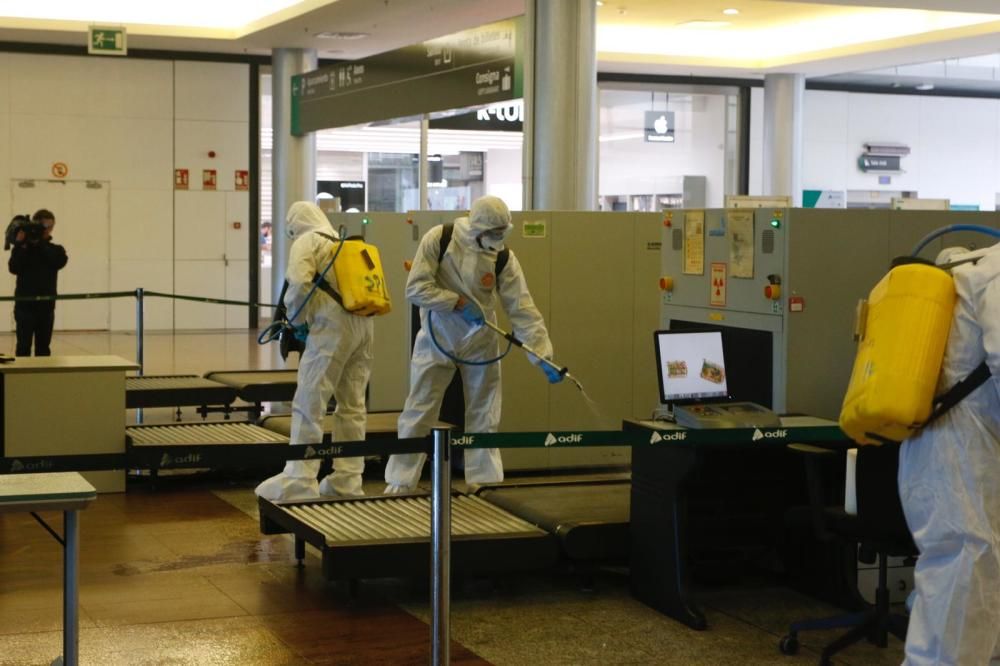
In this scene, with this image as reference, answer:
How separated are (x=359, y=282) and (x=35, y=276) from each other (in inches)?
229

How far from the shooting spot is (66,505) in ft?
12.4

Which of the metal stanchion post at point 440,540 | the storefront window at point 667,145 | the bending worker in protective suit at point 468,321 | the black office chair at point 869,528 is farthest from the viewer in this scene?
the storefront window at point 667,145

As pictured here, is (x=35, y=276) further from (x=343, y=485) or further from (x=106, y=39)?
(x=343, y=485)

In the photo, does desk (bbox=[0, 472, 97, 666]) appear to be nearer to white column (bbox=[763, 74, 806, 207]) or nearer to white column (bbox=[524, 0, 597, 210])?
white column (bbox=[524, 0, 597, 210])

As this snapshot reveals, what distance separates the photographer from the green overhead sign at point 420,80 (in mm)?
10094

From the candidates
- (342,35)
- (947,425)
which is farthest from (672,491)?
(342,35)

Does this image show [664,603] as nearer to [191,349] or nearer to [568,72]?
[568,72]

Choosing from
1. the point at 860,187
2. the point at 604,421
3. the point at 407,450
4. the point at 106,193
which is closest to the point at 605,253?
the point at 604,421

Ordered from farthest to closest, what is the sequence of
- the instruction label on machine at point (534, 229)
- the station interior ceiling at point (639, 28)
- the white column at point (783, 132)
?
1. the white column at point (783, 132)
2. the station interior ceiling at point (639, 28)
3. the instruction label on machine at point (534, 229)

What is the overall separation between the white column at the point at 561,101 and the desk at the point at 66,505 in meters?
6.31

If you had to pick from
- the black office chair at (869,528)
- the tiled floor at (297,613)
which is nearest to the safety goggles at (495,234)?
the tiled floor at (297,613)

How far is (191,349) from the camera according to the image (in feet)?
52.6

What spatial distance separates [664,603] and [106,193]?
14.7m

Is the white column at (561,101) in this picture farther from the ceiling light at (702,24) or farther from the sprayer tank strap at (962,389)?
the ceiling light at (702,24)
